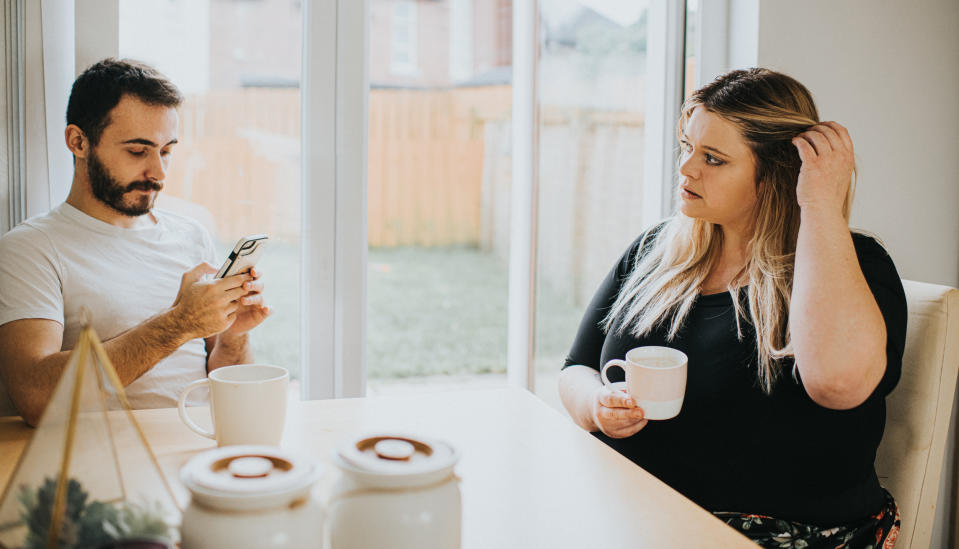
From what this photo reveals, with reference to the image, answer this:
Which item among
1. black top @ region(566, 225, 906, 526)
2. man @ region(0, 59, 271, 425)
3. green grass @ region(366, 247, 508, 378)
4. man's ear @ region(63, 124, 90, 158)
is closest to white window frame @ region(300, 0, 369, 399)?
man @ region(0, 59, 271, 425)

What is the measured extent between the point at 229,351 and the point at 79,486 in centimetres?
112

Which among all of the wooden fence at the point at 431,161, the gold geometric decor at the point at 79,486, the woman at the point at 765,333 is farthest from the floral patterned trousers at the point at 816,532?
the wooden fence at the point at 431,161

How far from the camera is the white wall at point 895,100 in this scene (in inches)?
76.7

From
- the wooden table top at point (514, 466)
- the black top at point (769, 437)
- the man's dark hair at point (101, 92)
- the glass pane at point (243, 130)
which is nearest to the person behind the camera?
the wooden table top at point (514, 466)

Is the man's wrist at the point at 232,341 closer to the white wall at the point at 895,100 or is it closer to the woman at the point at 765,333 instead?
the woman at the point at 765,333

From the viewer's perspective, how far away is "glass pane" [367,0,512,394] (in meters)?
2.90

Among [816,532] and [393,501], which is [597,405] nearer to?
[816,532]

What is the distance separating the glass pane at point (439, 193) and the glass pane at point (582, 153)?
302mm

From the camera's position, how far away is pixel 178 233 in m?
1.70

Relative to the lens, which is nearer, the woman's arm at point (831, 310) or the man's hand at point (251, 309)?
the woman's arm at point (831, 310)

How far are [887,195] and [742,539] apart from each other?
1643 mm

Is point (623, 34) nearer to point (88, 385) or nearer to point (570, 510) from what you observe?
point (570, 510)

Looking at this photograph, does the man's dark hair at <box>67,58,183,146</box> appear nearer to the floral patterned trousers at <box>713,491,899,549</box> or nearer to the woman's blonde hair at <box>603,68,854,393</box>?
the woman's blonde hair at <box>603,68,854,393</box>

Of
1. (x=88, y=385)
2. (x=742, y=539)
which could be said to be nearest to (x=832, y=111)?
(x=742, y=539)
